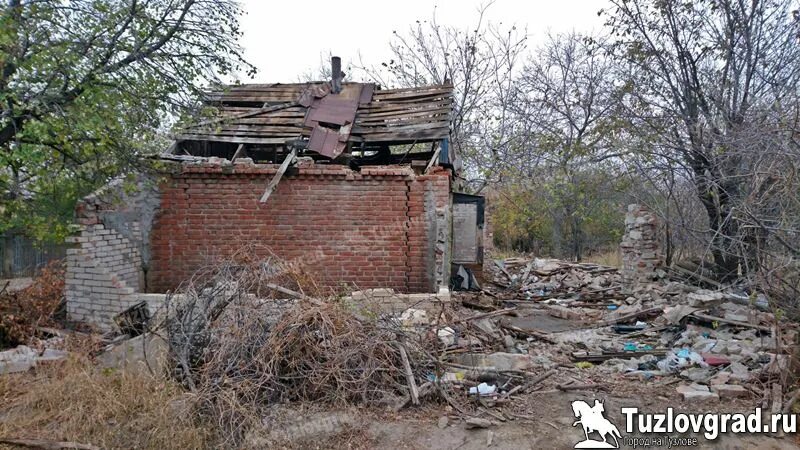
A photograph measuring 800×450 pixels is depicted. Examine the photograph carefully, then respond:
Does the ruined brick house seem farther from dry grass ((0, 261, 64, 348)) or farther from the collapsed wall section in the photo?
dry grass ((0, 261, 64, 348))

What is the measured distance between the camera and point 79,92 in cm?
616

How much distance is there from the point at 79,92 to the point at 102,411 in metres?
4.13

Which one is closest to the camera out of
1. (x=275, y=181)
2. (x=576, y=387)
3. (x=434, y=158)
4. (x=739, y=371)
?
(x=576, y=387)

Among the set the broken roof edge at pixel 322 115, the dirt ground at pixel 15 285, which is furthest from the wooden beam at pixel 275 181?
the dirt ground at pixel 15 285

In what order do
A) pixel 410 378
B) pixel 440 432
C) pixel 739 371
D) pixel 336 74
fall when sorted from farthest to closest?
pixel 336 74 < pixel 739 371 < pixel 410 378 < pixel 440 432

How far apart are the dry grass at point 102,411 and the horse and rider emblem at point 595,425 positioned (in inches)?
128

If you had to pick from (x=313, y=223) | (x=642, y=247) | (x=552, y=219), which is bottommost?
(x=642, y=247)

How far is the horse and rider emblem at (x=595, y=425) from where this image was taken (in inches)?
163

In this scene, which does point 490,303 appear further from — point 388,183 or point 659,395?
point 659,395

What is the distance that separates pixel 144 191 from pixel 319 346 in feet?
17.6

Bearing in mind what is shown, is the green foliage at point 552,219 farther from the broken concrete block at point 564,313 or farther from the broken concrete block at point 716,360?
the broken concrete block at point 716,360

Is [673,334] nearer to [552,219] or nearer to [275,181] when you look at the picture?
[275,181]

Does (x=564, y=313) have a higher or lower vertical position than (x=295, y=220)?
lower

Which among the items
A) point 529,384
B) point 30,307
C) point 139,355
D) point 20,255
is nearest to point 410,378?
point 529,384
